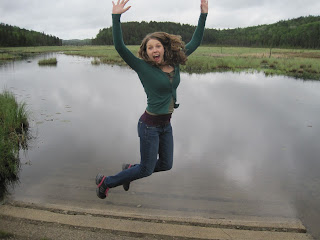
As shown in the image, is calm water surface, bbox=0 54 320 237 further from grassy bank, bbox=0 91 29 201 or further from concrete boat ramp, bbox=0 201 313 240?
concrete boat ramp, bbox=0 201 313 240

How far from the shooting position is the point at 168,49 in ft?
9.80

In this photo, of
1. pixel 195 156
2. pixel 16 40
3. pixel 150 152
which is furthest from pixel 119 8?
pixel 16 40

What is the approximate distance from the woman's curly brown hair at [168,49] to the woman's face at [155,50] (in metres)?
0.04

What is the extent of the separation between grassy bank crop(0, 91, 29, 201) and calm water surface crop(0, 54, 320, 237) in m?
0.21

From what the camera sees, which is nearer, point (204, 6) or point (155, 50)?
point (155, 50)

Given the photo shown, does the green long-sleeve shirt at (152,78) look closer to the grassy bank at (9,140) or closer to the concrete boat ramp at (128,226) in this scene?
the concrete boat ramp at (128,226)

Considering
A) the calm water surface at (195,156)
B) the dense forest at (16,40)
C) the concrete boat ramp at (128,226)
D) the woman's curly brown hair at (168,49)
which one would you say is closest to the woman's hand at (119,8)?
the woman's curly brown hair at (168,49)

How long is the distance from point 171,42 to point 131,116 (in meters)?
6.22

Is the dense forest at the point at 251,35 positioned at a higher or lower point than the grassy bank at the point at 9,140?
higher

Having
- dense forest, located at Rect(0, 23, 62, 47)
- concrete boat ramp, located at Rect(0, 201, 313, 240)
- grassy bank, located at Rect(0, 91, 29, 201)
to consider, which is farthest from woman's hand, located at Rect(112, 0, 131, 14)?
dense forest, located at Rect(0, 23, 62, 47)

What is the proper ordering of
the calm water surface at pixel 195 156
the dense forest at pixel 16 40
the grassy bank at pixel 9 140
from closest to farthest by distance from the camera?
the calm water surface at pixel 195 156
the grassy bank at pixel 9 140
the dense forest at pixel 16 40

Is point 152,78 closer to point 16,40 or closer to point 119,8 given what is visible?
point 119,8

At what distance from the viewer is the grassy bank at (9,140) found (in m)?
4.83

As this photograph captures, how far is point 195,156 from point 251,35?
12737 cm
